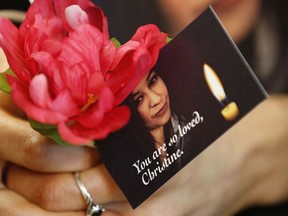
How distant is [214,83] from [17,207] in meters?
0.25

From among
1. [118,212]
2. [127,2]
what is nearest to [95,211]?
[118,212]

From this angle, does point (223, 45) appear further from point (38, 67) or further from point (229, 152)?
point (229, 152)

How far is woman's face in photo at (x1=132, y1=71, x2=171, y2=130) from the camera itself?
1.22 feet

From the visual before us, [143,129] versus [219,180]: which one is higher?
[143,129]

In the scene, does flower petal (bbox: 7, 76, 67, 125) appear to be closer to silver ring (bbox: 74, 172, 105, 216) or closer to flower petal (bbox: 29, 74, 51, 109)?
flower petal (bbox: 29, 74, 51, 109)

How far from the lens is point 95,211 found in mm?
470

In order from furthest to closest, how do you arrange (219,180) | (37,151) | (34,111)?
1. (219,180)
2. (37,151)
3. (34,111)

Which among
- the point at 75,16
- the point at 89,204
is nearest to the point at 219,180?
the point at 89,204

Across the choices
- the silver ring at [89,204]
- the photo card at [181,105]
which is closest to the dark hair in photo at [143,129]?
the photo card at [181,105]

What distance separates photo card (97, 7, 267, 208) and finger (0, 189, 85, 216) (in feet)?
0.39

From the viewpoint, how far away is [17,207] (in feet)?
1.64

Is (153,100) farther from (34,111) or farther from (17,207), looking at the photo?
(17,207)

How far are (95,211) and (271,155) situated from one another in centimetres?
28

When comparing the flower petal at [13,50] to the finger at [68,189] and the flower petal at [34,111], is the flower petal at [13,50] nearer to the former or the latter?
the flower petal at [34,111]
